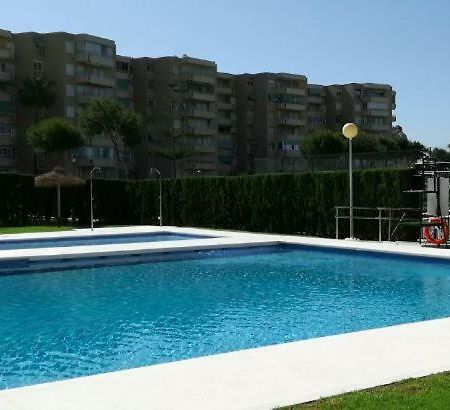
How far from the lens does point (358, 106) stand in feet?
340

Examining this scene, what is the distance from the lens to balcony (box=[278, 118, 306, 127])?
95.0m

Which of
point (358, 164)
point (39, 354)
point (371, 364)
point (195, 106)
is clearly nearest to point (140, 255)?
point (39, 354)

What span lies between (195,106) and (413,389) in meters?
81.6

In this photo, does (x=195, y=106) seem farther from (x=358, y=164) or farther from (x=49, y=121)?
(x=358, y=164)

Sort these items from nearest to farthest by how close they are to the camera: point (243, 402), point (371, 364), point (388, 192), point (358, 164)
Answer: point (243, 402) < point (371, 364) < point (388, 192) < point (358, 164)

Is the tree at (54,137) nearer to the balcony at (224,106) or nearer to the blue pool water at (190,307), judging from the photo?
the balcony at (224,106)

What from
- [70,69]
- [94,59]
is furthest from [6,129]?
[94,59]

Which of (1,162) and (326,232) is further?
(1,162)

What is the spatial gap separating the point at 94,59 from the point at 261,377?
7150cm

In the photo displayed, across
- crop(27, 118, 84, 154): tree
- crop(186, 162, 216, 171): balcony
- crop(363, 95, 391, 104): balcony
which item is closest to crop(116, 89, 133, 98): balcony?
crop(186, 162, 216, 171): balcony

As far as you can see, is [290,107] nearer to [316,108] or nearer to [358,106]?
[316,108]

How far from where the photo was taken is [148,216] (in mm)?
30281

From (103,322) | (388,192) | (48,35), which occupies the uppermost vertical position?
(48,35)

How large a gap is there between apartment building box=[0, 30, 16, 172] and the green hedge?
41334 millimetres
